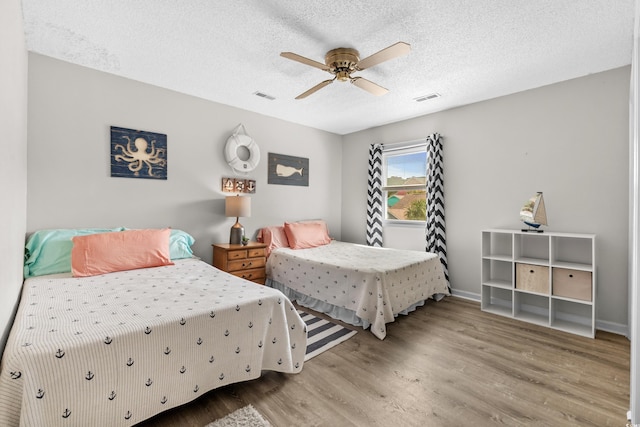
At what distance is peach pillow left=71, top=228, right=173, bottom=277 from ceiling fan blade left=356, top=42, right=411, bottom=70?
8.00 ft

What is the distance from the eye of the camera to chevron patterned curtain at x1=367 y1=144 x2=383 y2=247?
4.60m

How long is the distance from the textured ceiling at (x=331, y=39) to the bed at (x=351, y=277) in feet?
6.29

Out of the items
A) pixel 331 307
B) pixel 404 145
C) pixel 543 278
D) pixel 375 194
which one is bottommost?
pixel 331 307

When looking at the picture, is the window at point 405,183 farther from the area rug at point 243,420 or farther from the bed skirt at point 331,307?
the area rug at point 243,420

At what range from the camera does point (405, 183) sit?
4.47 meters

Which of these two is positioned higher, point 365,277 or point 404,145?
point 404,145

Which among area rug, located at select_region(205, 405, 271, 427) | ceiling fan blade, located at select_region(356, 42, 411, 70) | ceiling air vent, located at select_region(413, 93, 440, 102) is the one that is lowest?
area rug, located at select_region(205, 405, 271, 427)

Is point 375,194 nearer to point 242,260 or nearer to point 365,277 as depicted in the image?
point 365,277

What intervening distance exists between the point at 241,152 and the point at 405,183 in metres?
2.48

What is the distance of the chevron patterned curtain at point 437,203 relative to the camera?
12.8 ft

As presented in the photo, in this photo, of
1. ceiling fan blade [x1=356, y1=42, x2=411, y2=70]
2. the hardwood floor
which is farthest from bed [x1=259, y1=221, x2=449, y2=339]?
ceiling fan blade [x1=356, y1=42, x2=411, y2=70]

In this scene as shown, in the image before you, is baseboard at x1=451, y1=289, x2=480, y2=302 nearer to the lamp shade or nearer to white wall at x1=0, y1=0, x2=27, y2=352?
the lamp shade

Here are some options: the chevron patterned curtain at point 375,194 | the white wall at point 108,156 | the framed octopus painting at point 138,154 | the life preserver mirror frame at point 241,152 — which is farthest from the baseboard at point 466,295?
the framed octopus painting at point 138,154

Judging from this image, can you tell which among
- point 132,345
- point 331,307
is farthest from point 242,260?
point 132,345
